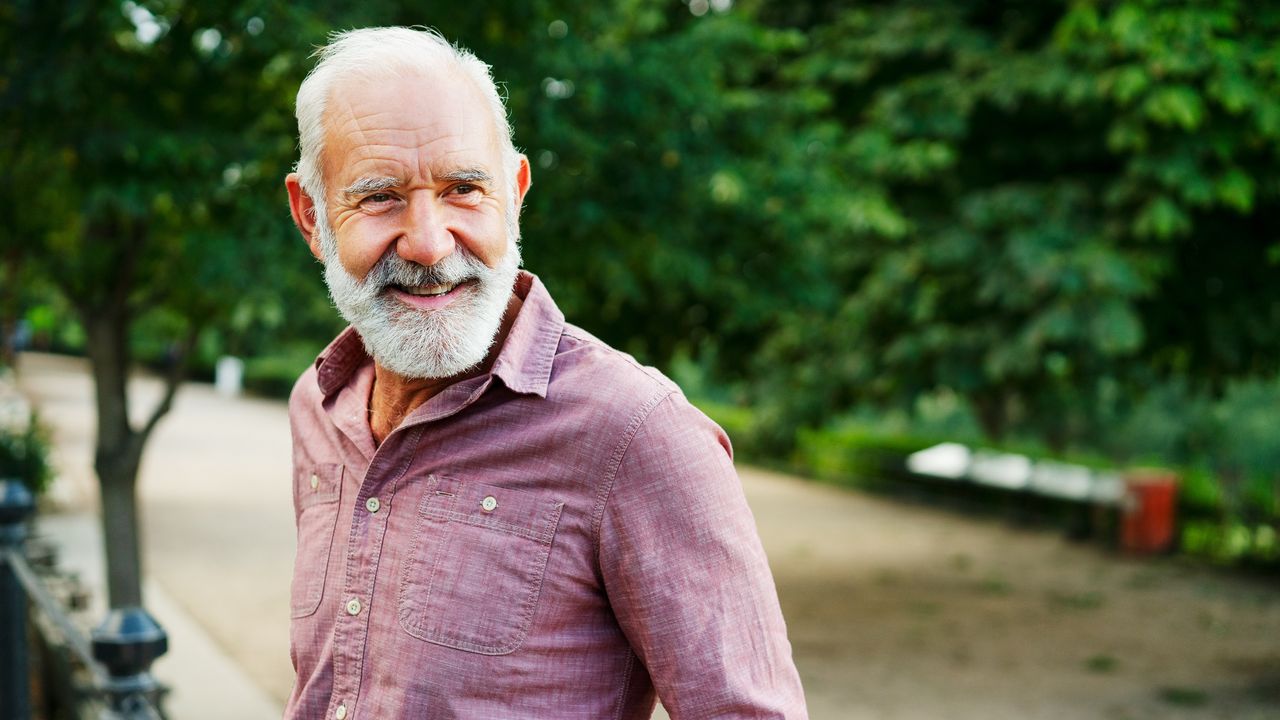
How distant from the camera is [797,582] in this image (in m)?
11.9

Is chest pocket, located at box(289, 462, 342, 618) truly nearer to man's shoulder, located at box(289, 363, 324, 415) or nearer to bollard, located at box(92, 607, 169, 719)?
man's shoulder, located at box(289, 363, 324, 415)

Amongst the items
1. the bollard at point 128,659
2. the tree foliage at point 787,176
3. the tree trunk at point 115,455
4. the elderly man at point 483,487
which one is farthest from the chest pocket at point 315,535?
the tree trunk at point 115,455

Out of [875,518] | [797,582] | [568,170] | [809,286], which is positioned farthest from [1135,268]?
[875,518]

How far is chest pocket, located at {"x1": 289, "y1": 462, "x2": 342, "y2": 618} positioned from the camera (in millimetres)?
1558

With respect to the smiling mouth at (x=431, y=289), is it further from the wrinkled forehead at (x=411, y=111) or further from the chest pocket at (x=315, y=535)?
the chest pocket at (x=315, y=535)

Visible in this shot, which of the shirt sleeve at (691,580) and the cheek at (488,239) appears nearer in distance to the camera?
A: the shirt sleeve at (691,580)

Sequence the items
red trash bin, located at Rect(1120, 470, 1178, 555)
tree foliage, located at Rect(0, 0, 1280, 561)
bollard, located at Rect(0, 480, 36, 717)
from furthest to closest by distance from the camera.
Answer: red trash bin, located at Rect(1120, 470, 1178, 555) < tree foliage, located at Rect(0, 0, 1280, 561) < bollard, located at Rect(0, 480, 36, 717)

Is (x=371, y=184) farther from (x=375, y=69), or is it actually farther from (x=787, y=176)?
(x=787, y=176)

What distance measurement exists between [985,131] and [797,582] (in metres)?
5.46

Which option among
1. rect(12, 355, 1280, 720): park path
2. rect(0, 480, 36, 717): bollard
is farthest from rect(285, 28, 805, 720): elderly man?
rect(12, 355, 1280, 720): park path

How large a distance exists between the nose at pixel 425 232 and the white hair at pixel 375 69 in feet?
0.35

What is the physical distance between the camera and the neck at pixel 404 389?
58.7 inches

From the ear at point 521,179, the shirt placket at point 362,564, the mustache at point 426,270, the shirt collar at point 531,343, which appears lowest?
the shirt placket at point 362,564

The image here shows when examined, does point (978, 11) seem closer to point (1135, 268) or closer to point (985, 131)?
point (985, 131)
